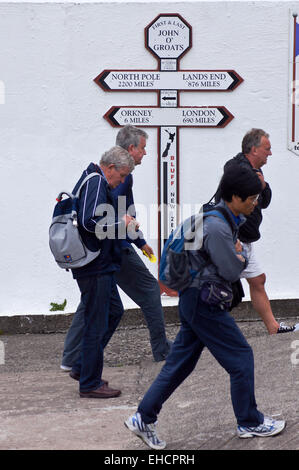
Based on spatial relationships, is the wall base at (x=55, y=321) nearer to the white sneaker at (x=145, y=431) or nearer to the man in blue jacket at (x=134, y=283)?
the man in blue jacket at (x=134, y=283)

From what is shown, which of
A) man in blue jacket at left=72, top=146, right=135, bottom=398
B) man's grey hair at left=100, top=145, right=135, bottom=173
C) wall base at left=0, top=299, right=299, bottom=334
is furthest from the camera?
wall base at left=0, top=299, right=299, bottom=334

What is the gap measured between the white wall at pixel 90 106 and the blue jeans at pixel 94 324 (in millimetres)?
2514

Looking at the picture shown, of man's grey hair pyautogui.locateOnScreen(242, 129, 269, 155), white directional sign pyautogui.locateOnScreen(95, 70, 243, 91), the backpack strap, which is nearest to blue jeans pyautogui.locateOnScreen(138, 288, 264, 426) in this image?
the backpack strap

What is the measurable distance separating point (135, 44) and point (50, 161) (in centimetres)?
136

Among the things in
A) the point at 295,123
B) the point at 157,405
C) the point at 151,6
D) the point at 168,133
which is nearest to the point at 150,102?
the point at 168,133

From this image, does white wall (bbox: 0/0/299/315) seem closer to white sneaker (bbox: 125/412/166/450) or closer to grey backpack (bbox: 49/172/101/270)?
grey backpack (bbox: 49/172/101/270)

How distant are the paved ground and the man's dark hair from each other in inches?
53.2

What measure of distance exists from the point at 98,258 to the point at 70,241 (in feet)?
0.75

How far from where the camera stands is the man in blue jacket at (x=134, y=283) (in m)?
6.59

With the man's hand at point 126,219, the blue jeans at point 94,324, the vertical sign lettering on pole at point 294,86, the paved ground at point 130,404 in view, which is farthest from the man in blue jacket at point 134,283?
the vertical sign lettering on pole at point 294,86

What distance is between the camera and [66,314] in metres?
8.39

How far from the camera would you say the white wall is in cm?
818

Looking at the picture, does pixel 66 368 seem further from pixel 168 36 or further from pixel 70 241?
pixel 168 36

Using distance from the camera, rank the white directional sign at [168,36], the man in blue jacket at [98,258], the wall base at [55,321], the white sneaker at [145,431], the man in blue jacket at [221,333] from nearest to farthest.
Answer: the man in blue jacket at [221,333]
the white sneaker at [145,431]
the man in blue jacket at [98,258]
the white directional sign at [168,36]
the wall base at [55,321]
